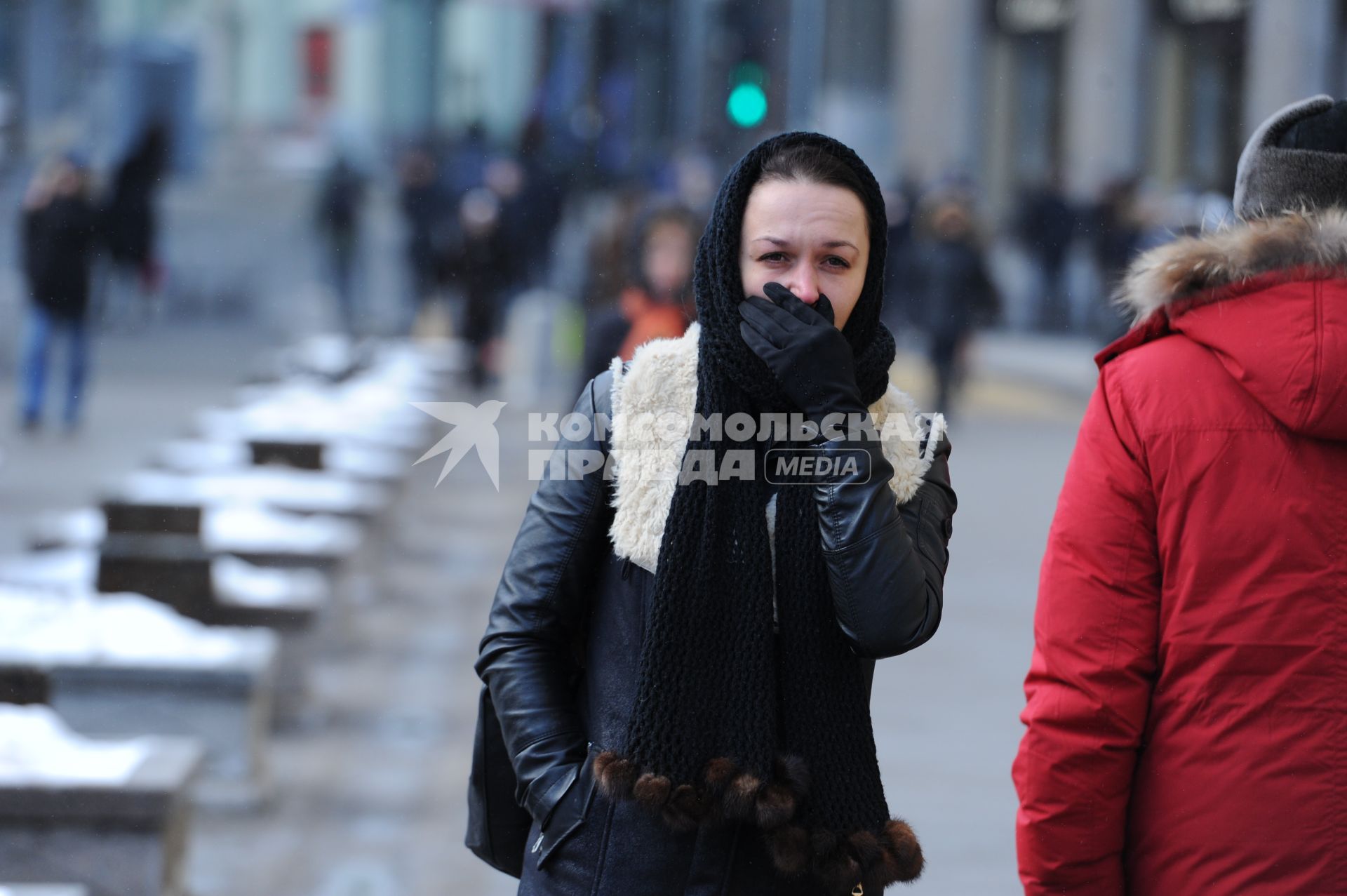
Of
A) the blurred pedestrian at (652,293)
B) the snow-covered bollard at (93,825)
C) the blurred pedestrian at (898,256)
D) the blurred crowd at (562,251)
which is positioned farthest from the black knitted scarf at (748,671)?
the blurred pedestrian at (898,256)

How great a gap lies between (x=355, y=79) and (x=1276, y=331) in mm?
53661

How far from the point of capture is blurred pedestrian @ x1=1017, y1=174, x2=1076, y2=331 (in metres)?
23.4

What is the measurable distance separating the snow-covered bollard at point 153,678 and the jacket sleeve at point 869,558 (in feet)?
11.7

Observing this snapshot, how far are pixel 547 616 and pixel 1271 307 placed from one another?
1075 millimetres

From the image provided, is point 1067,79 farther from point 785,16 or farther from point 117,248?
point 117,248

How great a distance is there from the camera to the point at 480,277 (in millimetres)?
16844

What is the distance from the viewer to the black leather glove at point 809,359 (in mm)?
2305

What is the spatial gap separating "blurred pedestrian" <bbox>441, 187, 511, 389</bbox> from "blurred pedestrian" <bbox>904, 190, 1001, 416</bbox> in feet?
13.6

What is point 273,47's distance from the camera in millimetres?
50344

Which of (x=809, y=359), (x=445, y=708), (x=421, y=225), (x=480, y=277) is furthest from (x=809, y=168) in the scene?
(x=421, y=225)

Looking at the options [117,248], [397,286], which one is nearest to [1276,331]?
[117,248]

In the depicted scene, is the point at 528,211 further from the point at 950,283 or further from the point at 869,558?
the point at 869,558

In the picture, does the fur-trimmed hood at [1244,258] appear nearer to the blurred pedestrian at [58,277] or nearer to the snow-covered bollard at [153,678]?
the snow-covered bollard at [153,678]

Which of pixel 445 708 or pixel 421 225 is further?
pixel 421 225
